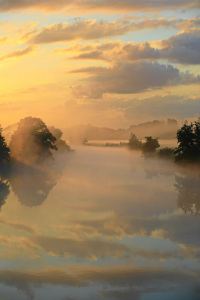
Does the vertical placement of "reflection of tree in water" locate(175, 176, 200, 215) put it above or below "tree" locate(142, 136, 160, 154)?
below

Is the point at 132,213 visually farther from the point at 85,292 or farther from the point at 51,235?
the point at 85,292

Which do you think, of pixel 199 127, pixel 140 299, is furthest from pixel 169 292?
pixel 199 127

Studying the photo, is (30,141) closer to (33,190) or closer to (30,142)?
(30,142)

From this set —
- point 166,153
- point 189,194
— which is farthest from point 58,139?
point 189,194

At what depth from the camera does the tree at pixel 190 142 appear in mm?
75688

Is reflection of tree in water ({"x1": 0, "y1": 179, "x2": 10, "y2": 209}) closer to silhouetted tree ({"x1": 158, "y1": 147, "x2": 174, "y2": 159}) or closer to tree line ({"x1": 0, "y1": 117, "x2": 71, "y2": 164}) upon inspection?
tree line ({"x1": 0, "y1": 117, "x2": 71, "y2": 164})

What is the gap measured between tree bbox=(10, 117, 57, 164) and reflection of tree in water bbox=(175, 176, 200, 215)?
3637 centimetres

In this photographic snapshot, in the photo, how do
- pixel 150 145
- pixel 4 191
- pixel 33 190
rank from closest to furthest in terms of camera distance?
pixel 4 191 → pixel 33 190 → pixel 150 145

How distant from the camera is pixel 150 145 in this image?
138250 mm

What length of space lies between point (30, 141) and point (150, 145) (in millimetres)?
55448

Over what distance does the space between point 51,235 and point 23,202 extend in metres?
15.6

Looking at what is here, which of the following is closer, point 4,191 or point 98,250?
point 98,250

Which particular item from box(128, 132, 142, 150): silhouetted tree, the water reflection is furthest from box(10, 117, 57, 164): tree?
box(128, 132, 142, 150): silhouetted tree

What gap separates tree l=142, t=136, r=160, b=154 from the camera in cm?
13562
